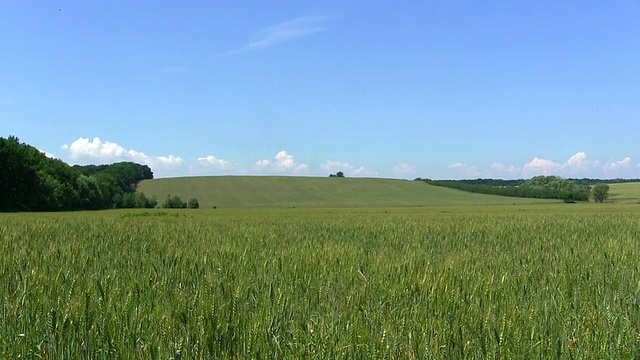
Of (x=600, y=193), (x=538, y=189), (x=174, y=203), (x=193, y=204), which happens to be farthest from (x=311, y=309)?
(x=600, y=193)

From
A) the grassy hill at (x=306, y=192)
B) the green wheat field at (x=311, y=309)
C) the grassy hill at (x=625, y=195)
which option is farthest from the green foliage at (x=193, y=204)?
the green wheat field at (x=311, y=309)

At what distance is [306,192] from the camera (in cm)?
8944

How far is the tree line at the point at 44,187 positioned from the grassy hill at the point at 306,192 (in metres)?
8.17

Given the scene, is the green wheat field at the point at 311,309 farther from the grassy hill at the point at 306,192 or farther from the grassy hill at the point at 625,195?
the grassy hill at the point at 625,195

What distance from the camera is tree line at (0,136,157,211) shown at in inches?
2214

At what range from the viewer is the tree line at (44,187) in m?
56.2

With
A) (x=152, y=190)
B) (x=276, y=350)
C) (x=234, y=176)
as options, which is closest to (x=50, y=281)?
(x=276, y=350)

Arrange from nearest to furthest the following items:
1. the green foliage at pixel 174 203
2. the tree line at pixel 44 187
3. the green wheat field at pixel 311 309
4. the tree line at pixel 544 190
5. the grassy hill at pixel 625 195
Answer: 1. the green wheat field at pixel 311 309
2. the tree line at pixel 44 187
3. the green foliage at pixel 174 203
4. the grassy hill at pixel 625 195
5. the tree line at pixel 544 190

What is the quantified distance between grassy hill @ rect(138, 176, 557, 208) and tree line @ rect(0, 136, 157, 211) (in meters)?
8.17

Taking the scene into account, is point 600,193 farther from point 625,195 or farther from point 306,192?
point 306,192

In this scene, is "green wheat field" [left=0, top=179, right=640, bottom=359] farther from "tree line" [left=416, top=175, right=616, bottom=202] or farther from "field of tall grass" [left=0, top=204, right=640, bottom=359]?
"tree line" [left=416, top=175, right=616, bottom=202]

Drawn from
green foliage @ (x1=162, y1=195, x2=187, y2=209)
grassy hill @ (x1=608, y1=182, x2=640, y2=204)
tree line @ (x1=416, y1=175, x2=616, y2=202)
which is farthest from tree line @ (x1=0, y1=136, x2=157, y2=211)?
grassy hill @ (x1=608, y1=182, x2=640, y2=204)

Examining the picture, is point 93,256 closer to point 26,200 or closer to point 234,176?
point 26,200

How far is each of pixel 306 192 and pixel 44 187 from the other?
42.5 metres
